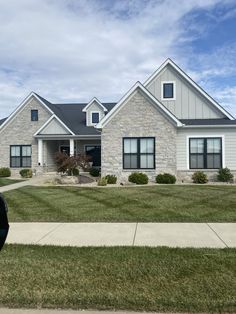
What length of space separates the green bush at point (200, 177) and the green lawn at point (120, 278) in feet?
50.9

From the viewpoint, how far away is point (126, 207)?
12336 mm

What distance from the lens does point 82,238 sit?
8250 millimetres

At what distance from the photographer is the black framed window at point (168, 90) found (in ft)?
81.9

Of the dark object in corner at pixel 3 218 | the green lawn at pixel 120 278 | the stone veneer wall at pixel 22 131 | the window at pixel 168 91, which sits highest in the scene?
the window at pixel 168 91

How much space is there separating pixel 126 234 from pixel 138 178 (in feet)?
43.8

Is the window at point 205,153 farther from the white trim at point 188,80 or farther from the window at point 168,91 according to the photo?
the window at point 168,91


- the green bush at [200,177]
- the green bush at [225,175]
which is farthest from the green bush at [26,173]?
the green bush at [225,175]

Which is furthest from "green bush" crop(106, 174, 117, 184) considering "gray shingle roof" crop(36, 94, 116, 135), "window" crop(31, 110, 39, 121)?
"window" crop(31, 110, 39, 121)

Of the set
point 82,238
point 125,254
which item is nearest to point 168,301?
point 125,254

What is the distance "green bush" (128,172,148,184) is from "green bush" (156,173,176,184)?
77 cm

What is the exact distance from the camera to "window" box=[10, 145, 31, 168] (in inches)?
1217

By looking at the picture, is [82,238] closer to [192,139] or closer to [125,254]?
[125,254]

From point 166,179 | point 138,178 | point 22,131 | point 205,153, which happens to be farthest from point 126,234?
point 22,131

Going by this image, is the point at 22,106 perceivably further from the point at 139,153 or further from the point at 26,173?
the point at 139,153
